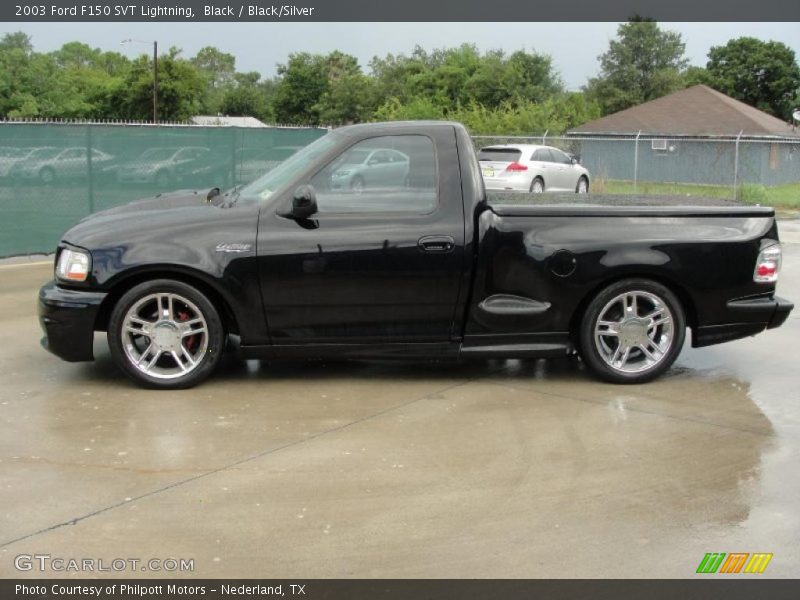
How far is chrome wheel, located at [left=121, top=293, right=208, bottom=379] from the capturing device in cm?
618

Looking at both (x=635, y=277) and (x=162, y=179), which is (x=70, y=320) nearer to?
(x=635, y=277)

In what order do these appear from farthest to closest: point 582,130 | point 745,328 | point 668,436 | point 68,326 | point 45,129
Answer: point 582,130 < point 45,129 < point 745,328 < point 68,326 < point 668,436

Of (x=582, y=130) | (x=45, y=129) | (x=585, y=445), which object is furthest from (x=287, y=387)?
(x=582, y=130)

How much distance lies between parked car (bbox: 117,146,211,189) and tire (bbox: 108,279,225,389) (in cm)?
782

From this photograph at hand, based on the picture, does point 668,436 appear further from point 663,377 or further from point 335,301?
point 335,301

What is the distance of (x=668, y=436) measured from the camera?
217 inches

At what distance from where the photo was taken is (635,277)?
649 cm

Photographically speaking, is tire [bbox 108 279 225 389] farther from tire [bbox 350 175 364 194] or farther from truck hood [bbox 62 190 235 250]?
tire [bbox 350 175 364 194]

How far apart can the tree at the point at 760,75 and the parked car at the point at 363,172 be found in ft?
234

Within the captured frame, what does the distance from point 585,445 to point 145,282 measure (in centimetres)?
296

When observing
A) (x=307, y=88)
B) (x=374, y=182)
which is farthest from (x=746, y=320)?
(x=307, y=88)
